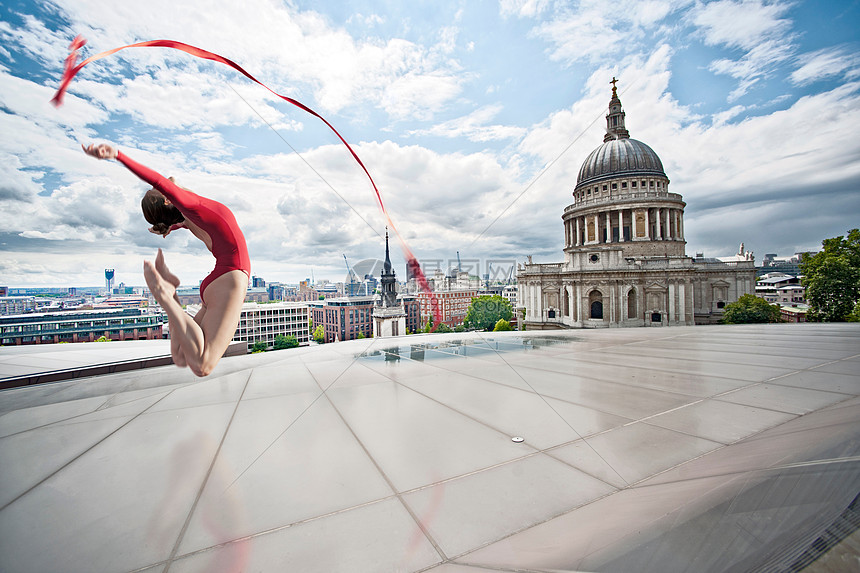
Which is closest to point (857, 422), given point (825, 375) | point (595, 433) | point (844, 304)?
point (595, 433)

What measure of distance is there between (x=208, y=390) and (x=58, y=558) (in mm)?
3689

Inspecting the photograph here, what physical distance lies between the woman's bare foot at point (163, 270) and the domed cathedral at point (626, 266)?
1872 inches

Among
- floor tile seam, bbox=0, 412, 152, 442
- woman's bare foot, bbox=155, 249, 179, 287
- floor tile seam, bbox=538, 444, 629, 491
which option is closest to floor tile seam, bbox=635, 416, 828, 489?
floor tile seam, bbox=538, 444, 629, 491

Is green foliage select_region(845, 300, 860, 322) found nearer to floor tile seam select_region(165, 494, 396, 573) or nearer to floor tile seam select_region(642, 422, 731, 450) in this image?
floor tile seam select_region(642, 422, 731, 450)

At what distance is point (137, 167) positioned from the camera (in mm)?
2877

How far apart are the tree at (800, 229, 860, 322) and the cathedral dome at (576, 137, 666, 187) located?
25595mm

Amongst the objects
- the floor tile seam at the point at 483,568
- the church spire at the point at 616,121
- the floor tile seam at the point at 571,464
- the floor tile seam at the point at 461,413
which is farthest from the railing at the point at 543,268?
the floor tile seam at the point at 483,568

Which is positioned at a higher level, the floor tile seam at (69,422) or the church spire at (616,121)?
the church spire at (616,121)

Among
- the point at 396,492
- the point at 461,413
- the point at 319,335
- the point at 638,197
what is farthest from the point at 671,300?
the point at 319,335

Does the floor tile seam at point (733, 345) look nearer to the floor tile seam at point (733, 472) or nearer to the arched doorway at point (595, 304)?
the floor tile seam at point (733, 472)

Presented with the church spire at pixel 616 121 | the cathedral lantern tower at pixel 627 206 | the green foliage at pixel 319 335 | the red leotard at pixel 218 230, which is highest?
the church spire at pixel 616 121

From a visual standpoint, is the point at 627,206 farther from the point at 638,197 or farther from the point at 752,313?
the point at 752,313

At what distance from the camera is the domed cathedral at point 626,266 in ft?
145

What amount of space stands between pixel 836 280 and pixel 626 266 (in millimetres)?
17592
